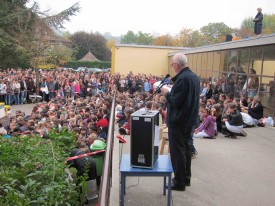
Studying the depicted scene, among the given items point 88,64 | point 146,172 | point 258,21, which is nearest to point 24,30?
point 258,21

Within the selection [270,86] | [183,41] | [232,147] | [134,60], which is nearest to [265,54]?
[270,86]

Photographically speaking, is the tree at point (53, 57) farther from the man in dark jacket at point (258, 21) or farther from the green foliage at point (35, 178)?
the green foliage at point (35, 178)

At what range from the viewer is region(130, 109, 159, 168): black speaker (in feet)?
12.0

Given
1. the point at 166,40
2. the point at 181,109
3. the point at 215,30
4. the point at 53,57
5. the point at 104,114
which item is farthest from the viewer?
the point at 215,30

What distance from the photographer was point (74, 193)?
3664mm

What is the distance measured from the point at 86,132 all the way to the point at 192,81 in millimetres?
5582

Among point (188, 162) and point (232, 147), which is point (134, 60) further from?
point (188, 162)

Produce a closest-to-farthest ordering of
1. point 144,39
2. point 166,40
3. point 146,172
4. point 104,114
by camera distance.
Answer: point 146,172, point 104,114, point 166,40, point 144,39

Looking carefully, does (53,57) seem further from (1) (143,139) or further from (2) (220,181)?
(1) (143,139)

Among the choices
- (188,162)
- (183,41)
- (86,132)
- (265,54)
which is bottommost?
(86,132)

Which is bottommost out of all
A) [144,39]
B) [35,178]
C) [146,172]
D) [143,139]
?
Answer: [35,178]

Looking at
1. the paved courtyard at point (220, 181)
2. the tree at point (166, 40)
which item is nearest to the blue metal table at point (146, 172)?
the paved courtyard at point (220, 181)

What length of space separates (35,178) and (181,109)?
6.21 ft

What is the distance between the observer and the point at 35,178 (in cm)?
372
